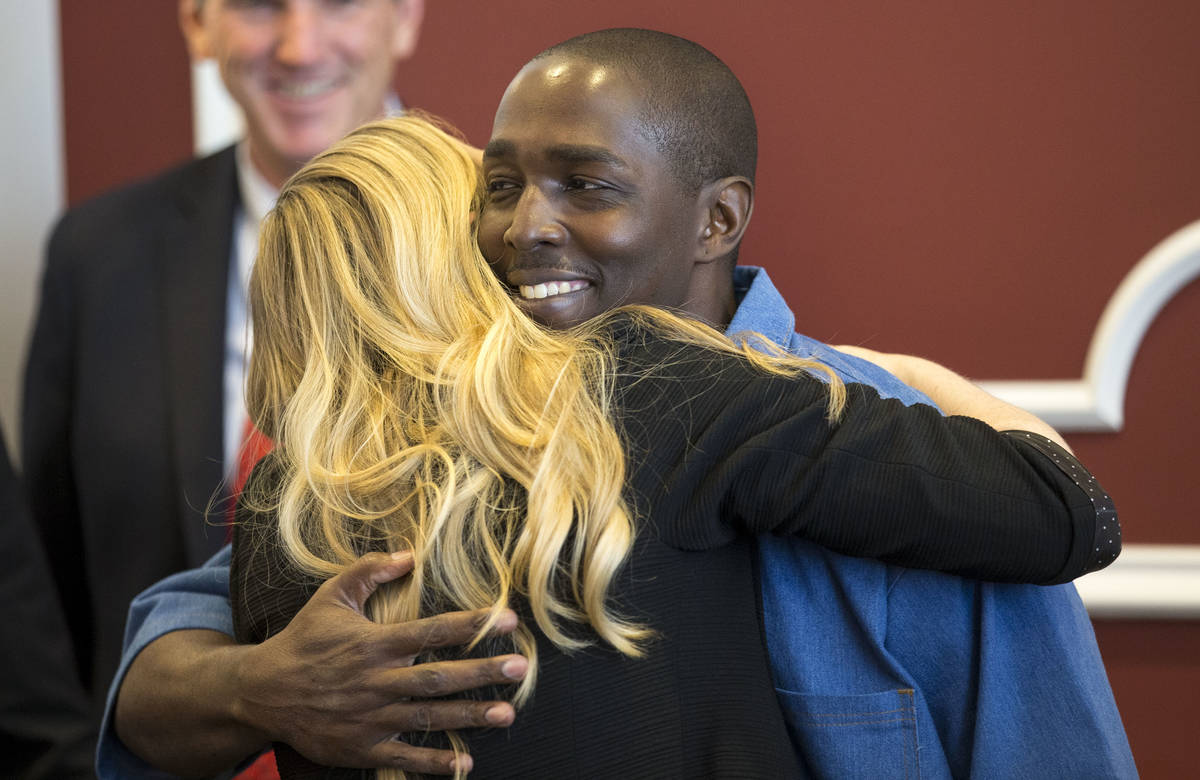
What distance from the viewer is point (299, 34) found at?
2.03 metres

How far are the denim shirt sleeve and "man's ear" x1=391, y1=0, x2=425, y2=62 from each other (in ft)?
3.59

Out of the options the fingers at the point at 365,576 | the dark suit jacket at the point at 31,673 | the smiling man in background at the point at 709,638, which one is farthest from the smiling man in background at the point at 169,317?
the fingers at the point at 365,576

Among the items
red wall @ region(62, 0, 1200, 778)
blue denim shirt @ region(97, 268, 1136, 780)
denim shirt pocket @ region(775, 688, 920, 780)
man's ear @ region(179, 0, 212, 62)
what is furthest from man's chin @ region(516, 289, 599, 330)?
man's ear @ region(179, 0, 212, 62)

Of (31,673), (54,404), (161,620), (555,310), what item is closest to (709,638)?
(555,310)

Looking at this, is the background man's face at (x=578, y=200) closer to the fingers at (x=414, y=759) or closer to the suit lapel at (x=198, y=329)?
the fingers at (x=414, y=759)

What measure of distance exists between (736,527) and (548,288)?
286mm

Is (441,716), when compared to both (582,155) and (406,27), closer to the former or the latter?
(582,155)

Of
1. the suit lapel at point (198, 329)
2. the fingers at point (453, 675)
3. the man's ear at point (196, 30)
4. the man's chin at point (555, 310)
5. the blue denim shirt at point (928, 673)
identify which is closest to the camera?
the fingers at point (453, 675)

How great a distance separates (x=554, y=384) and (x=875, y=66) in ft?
3.64

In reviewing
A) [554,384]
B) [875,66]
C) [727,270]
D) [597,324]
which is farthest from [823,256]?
[554,384]

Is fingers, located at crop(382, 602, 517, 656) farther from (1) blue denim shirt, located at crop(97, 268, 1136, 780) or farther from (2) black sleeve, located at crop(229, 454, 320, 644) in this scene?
(1) blue denim shirt, located at crop(97, 268, 1136, 780)

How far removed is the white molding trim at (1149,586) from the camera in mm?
1747

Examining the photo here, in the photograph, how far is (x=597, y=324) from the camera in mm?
1050

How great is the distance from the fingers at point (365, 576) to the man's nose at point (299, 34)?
4.34 feet
